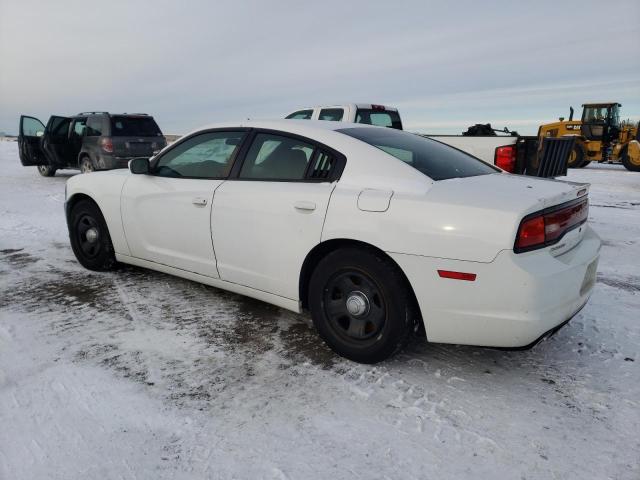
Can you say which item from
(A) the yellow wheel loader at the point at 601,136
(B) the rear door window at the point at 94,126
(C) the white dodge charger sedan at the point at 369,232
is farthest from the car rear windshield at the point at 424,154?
(A) the yellow wheel loader at the point at 601,136

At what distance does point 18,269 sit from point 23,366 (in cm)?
236

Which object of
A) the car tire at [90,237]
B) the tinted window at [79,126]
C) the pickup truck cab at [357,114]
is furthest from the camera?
the tinted window at [79,126]

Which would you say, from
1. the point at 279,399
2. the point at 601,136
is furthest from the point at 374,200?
the point at 601,136

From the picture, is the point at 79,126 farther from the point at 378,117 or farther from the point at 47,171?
the point at 378,117

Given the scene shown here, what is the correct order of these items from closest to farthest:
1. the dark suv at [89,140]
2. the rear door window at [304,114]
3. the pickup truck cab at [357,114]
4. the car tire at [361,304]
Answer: the car tire at [361,304]
the pickup truck cab at [357,114]
the rear door window at [304,114]
the dark suv at [89,140]

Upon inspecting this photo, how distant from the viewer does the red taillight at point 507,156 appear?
659cm

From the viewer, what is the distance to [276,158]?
10.7ft

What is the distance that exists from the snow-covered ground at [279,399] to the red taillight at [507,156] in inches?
122

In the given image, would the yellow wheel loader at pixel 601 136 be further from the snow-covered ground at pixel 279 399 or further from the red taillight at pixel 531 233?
the red taillight at pixel 531 233

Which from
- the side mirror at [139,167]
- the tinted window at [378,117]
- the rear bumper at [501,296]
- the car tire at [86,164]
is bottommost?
the rear bumper at [501,296]

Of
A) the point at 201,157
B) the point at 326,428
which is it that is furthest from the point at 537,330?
the point at 201,157

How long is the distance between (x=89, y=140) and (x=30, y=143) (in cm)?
292

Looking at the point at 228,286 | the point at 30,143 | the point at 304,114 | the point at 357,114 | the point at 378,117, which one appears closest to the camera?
the point at 228,286

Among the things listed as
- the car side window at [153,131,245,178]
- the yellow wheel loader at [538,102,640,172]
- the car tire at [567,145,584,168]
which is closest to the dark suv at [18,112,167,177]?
the car side window at [153,131,245,178]
